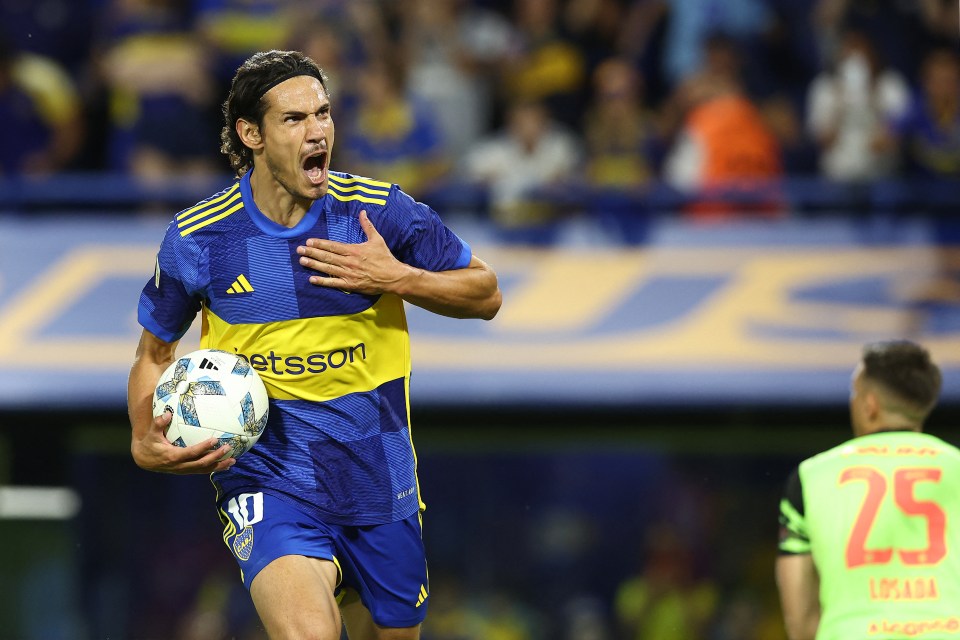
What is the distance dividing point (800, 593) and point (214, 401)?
6.54 feet

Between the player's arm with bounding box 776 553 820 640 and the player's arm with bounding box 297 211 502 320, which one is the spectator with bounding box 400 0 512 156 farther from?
the player's arm with bounding box 776 553 820 640

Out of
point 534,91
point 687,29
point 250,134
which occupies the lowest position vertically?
point 250,134

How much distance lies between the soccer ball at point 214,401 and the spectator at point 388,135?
5.32 metres

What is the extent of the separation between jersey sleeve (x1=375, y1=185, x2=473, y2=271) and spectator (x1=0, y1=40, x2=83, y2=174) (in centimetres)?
637

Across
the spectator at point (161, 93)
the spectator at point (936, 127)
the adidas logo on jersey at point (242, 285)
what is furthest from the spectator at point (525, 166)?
the adidas logo on jersey at point (242, 285)

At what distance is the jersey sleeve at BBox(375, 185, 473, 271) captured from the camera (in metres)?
4.84

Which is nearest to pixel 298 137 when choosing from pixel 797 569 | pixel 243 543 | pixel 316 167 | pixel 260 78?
pixel 316 167

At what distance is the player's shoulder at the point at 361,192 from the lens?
4.88 m

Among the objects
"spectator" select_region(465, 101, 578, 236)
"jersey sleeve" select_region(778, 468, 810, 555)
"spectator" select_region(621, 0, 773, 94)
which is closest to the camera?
"jersey sleeve" select_region(778, 468, 810, 555)

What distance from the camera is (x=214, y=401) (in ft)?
15.3

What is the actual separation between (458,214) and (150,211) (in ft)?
6.62

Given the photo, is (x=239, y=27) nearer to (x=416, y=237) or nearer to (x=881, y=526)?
(x=416, y=237)

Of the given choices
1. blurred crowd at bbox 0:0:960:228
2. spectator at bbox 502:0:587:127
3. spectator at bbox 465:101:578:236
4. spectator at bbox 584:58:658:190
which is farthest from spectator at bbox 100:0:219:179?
spectator at bbox 584:58:658:190

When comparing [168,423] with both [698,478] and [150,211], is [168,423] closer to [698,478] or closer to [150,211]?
[150,211]
